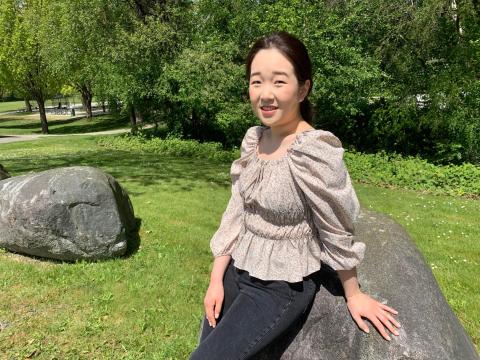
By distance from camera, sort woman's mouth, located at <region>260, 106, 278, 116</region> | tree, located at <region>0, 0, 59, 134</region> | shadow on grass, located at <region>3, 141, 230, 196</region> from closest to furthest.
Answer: woman's mouth, located at <region>260, 106, 278, 116</region> < shadow on grass, located at <region>3, 141, 230, 196</region> < tree, located at <region>0, 0, 59, 134</region>

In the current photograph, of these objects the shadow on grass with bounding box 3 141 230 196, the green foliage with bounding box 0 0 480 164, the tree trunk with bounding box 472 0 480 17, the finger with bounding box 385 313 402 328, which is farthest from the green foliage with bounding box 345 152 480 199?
the finger with bounding box 385 313 402 328

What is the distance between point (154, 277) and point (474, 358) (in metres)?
3.99

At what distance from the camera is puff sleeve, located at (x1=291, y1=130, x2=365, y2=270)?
213cm

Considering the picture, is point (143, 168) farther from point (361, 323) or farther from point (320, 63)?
point (361, 323)

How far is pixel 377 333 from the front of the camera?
7.49ft

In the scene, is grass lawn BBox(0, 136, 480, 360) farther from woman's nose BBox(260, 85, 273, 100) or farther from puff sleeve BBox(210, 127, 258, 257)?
woman's nose BBox(260, 85, 273, 100)

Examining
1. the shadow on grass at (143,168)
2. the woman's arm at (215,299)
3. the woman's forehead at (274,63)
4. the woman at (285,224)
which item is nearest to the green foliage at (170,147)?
the shadow on grass at (143,168)

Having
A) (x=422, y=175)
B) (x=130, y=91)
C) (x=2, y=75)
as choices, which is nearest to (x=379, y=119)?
(x=422, y=175)

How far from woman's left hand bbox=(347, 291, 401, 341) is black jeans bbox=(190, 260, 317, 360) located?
0.74 ft

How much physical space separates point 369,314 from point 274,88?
1307 mm

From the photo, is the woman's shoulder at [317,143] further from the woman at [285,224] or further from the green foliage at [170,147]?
the green foliage at [170,147]

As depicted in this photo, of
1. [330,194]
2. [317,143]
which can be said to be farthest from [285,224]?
[317,143]

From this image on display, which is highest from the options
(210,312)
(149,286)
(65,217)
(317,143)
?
(317,143)

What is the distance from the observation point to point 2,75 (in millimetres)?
29641
